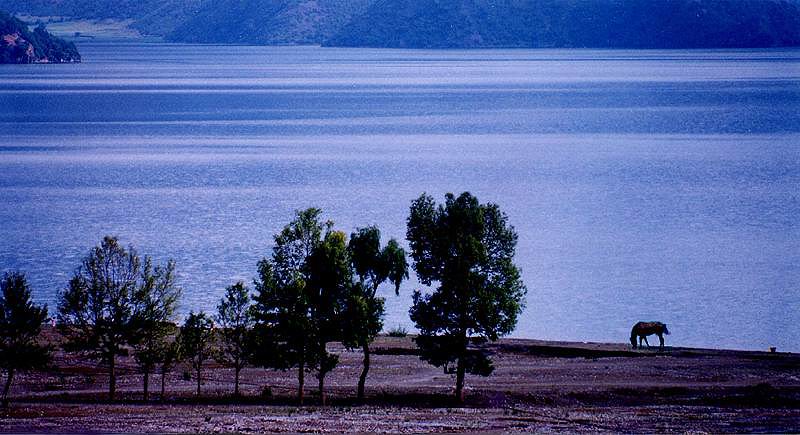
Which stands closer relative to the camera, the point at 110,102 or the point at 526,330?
the point at 526,330

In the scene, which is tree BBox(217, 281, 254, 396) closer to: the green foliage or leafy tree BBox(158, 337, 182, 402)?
leafy tree BBox(158, 337, 182, 402)

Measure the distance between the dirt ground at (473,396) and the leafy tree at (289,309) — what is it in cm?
124

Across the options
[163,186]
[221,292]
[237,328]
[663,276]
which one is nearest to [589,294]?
[663,276]

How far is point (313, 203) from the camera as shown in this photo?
8031 cm

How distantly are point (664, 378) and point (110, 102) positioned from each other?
530 ft

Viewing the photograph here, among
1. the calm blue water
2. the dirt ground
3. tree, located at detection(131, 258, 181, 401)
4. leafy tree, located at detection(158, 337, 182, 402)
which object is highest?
the calm blue water

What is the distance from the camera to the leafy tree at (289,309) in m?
34.2

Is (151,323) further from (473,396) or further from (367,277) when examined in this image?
(473,396)

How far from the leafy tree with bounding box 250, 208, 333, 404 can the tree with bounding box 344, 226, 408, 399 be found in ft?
3.31

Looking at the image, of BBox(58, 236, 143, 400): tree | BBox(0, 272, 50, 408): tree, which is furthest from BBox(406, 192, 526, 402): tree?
BBox(0, 272, 50, 408): tree

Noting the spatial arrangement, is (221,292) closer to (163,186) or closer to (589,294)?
(589,294)

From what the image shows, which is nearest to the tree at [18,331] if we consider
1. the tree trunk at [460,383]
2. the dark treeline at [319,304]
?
the dark treeline at [319,304]

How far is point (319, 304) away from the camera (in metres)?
34.6

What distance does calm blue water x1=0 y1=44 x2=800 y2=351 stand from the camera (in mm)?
52656
